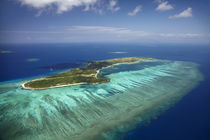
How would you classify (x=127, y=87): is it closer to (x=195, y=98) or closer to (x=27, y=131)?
(x=195, y=98)

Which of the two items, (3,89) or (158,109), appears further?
(3,89)

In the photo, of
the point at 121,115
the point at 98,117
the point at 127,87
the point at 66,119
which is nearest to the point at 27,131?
the point at 66,119

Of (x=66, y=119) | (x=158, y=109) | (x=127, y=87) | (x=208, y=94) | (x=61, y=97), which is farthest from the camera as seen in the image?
(x=127, y=87)

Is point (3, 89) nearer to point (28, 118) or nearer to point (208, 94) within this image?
point (28, 118)

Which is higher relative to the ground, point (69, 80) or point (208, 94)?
point (69, 80)

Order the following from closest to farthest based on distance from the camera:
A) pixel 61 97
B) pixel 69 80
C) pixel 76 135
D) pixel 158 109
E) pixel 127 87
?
pixel 76 135 → pixel 158 109 → pixel 61 97 → pixel 127 87 → pixel 69 80

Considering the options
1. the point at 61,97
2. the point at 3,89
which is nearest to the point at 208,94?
the point at 61,97
